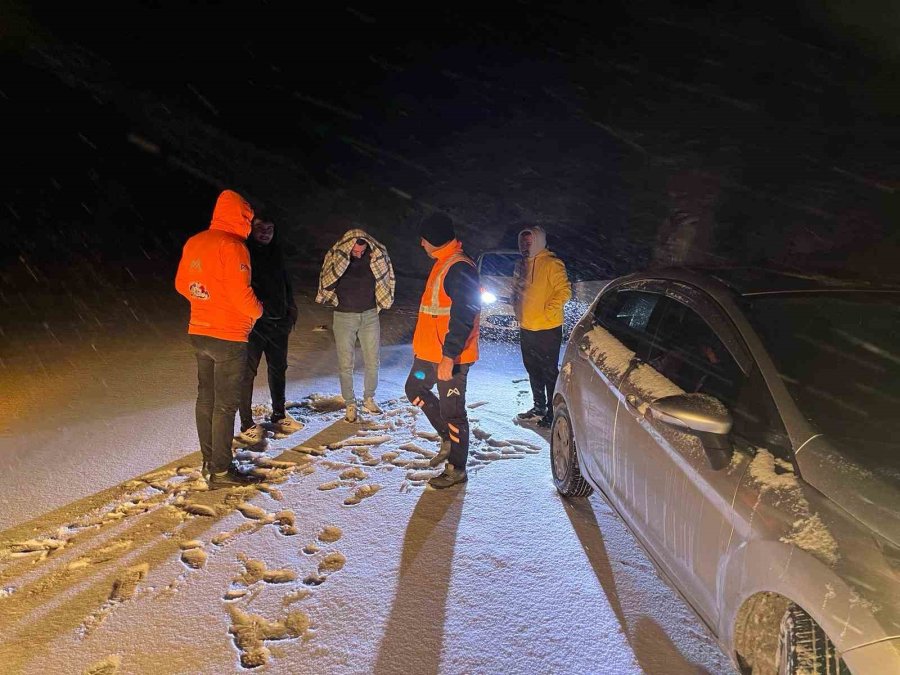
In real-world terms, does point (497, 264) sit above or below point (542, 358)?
above

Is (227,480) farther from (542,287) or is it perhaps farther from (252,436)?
(542,287)

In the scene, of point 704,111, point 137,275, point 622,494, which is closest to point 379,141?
point 704,111

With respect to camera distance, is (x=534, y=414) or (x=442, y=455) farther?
(x=534, y=414)

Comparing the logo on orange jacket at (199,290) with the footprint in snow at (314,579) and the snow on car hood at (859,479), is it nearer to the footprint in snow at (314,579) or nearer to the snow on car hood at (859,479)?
the footprint in snow at (314,579)

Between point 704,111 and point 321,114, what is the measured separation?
26.4 m

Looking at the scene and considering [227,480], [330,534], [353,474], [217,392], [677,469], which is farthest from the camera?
[353,474]

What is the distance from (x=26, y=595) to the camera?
251cm

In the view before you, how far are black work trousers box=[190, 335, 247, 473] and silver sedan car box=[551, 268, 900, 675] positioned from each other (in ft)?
7.67

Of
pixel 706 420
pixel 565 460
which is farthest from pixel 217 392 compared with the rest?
pixel 706 420

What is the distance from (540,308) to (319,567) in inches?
111

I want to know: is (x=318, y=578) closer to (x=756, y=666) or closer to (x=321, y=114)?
(x=756, y=666)

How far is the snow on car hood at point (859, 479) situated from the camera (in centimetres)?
142

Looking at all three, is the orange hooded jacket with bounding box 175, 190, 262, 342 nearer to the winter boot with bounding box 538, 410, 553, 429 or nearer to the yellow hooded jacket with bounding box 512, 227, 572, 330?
the yellow hooded jacket with bounding box 512, 227, 572, 330

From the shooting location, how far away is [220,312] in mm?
3244
